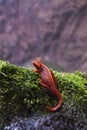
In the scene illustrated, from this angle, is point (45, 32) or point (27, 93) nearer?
Answer: point (27, 93)

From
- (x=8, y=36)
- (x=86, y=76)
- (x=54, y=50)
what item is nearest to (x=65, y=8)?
(x=54, y=50)

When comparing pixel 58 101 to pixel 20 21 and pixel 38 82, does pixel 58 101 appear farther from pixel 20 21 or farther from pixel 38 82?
pixel 20 21

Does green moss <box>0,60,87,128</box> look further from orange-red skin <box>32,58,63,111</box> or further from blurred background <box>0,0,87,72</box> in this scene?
blurred background <box>0,0,87,72</box>

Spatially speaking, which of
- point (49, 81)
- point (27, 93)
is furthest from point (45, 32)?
point (27, 93)

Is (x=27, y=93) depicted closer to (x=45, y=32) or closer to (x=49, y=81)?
(x=49, y=81)

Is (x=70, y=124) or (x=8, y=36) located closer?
(x=70, y=124)

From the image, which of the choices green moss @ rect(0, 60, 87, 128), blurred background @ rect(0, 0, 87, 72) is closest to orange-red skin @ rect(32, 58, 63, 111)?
green moss @ rect(0, 60, 87, 128)
